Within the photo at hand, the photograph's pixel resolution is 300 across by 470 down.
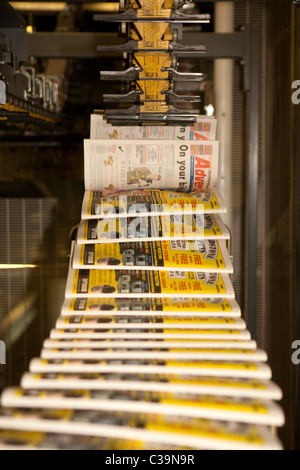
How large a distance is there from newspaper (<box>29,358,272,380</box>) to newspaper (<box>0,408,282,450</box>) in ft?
0.29

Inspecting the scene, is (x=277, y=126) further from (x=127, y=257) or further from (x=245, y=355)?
(x=245, y=355)

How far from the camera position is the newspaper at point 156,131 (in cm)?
135

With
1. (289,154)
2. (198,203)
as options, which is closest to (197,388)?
(198,203)

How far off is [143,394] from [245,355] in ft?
0.68

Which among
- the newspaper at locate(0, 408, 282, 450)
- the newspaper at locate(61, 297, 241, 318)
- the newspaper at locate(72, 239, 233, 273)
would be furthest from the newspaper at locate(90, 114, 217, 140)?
the newspaper at locate(0, 408, 282, 450)

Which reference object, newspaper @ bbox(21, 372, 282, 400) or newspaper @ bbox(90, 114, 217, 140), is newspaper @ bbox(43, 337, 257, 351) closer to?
newspaper @ bbox(21, 372, 282, 400)

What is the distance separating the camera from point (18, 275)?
103 inches

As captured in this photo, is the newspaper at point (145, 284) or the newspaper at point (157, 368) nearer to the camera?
the newspaper at point (157, 368)

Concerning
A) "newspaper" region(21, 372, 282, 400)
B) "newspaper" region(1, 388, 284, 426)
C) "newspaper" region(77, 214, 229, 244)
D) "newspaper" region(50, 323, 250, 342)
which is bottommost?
"newspaper" region(1, 388, 284, 426)

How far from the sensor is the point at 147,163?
1325 millimetres

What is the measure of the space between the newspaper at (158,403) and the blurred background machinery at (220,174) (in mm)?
1420

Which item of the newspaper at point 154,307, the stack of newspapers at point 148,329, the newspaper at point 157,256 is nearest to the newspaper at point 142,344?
the stack of newspapers at point 148,329

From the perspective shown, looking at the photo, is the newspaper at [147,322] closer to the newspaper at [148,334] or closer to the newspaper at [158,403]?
the newspaper at [148,334]

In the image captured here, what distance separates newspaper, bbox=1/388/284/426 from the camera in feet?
2.20
